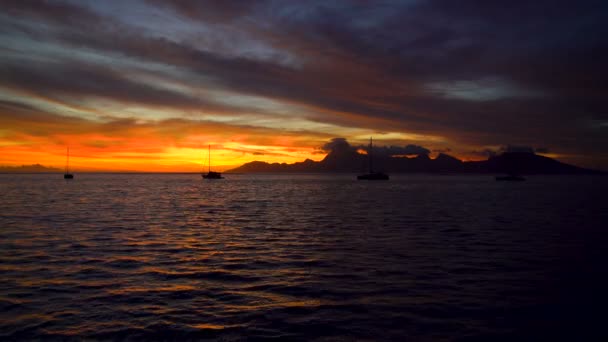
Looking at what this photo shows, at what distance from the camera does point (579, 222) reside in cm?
3766

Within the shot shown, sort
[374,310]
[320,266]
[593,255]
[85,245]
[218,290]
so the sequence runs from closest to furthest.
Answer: [374,310]
[218,290]
[320,266]
[593,255]
[85,245]

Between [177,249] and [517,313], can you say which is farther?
[177,249]

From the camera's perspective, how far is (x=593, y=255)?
21938 millimetres

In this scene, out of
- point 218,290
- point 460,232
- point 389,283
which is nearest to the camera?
point 218,290

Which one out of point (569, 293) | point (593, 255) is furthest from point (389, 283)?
point (593, 255)

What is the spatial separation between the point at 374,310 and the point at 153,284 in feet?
27.2

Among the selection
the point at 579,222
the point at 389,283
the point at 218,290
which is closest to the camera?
the point at 218,290

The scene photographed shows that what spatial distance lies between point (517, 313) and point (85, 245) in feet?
73.6

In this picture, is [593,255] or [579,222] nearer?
[593,255]

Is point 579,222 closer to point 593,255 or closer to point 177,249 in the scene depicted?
point 593,255

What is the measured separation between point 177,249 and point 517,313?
17.2 metres

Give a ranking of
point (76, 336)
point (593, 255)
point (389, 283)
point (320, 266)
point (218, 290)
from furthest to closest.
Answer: point (593, 255)
point (320, 266)
point (389, 283)
point (218, 290)
point (76, 336)

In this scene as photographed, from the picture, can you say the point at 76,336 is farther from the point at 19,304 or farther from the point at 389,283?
the point at 389,283

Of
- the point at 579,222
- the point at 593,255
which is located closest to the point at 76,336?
the point at 593,255
